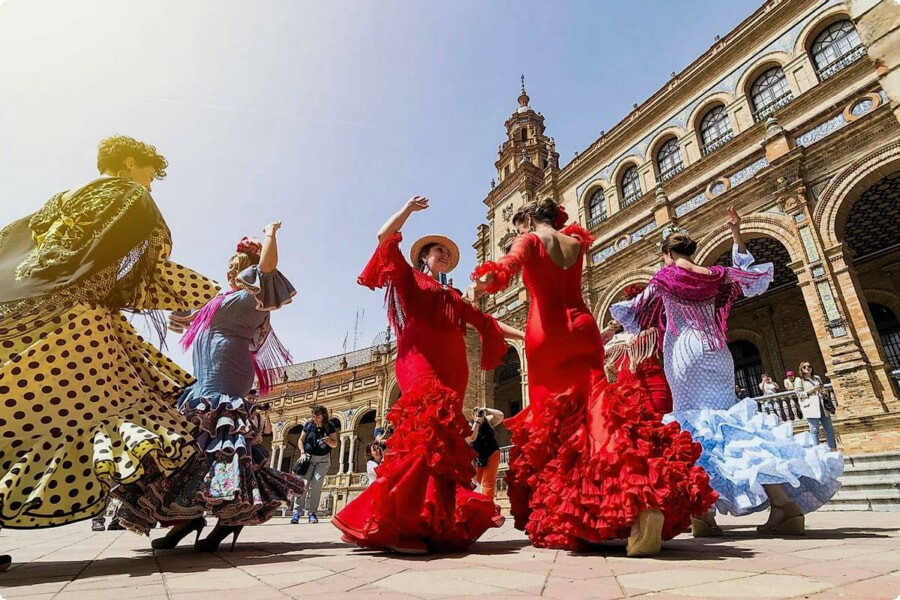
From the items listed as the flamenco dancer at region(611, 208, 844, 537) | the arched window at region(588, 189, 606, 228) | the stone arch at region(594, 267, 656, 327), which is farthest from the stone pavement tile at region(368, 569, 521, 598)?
the arched window at region(588, 189, 606, 228)

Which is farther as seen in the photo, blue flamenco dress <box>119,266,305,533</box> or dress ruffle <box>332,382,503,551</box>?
blue flamenco dress <box>119,266,305,533</box>

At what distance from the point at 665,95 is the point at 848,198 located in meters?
8.18

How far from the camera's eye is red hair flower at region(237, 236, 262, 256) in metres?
3.42

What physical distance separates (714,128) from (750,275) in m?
14.0

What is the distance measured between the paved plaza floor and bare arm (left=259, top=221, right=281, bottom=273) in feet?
5.46

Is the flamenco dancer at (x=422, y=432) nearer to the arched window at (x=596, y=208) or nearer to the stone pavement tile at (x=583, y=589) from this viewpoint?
the stone pavement tile at (x=583, y=589)

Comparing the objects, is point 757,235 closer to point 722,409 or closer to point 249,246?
point 722,409

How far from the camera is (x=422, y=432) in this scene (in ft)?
8.62

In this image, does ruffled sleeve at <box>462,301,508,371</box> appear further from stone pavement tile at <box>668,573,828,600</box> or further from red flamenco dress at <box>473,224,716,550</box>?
stone pavement tile at <box>668,573,828,600</box>

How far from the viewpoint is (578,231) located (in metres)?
3.19

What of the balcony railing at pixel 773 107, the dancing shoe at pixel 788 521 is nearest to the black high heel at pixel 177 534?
the dancing shoe at pixel 788 521

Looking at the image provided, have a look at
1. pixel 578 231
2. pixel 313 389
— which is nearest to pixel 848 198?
pixel 578 231

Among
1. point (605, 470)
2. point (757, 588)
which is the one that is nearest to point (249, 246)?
point (605, 470)

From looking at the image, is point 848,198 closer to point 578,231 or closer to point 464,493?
point 578,231
